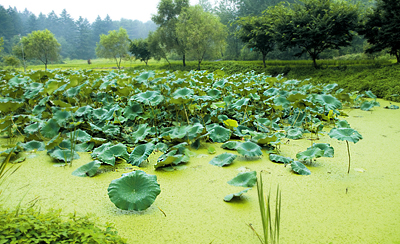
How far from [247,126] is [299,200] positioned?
176 centimetres

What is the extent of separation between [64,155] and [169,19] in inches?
872

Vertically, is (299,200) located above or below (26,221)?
below

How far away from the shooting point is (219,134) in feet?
8.77

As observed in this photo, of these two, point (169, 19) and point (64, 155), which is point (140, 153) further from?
point (169, 19)

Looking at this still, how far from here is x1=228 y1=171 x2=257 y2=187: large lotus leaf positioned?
1.74m

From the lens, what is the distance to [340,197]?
5.31ft

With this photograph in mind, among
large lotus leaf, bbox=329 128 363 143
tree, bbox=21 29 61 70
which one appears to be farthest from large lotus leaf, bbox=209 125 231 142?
tree, bbox=21 29 61 70

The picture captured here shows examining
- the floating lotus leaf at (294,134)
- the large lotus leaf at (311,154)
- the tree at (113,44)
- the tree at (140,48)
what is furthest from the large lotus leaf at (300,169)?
the tree at (113,44)

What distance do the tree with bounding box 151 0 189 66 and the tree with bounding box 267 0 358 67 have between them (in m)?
11.9

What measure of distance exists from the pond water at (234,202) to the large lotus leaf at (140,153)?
11 cm

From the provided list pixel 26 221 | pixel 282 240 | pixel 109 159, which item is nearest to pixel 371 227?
pixel 282 240

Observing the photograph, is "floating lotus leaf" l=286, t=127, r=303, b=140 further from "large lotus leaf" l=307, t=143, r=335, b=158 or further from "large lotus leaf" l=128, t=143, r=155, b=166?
"large lotus leaf" l=128, t=143, r=155, b=166

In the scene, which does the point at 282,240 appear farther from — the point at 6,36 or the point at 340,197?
the point at 6,36

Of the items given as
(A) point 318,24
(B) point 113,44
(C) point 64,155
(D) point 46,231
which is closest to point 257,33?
(A) point 318,24
